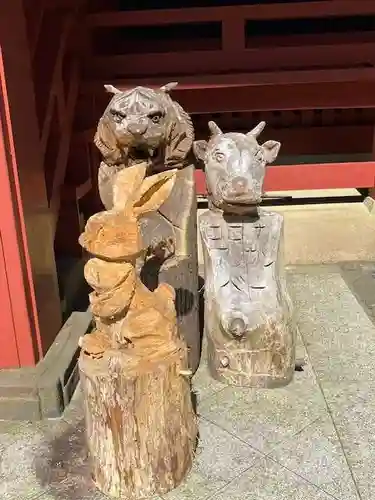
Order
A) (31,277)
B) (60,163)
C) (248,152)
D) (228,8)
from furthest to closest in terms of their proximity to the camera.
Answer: (228,8)
(60,163)
(31,277)
(248,152)

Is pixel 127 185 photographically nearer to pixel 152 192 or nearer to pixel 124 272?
pixel 152 192

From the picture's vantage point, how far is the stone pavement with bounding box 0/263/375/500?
2.01m

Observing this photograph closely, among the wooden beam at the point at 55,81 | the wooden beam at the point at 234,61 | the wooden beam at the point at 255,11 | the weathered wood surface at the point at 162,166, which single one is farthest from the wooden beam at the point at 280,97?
the weathered wood surface at the point at 162,166

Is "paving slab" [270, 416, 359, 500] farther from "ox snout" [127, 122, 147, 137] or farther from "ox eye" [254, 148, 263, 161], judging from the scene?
"ox snout" [127, 122, 147, 137]

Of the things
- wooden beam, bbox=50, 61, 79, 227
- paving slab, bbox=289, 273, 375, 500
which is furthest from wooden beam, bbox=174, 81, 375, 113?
paving slab, bbox=289, 273, 375, 500

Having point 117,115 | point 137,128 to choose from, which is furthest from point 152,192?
point 117,115

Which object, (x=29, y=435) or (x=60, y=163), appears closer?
(x=29, y=435)

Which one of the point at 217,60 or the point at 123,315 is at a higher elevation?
the point at 217,60

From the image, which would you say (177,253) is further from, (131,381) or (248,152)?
(131,381)

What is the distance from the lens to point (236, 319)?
2.45 m

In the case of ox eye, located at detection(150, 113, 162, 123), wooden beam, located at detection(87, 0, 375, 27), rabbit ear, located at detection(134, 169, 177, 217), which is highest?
wooden beam, located at detection(87, 0, 375, 27)

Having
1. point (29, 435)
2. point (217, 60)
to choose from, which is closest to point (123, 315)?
point (29, 435)

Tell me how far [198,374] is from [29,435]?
0.80m

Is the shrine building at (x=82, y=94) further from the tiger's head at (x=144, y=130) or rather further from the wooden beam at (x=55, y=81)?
the tiger's head at (x=144, y=130)
